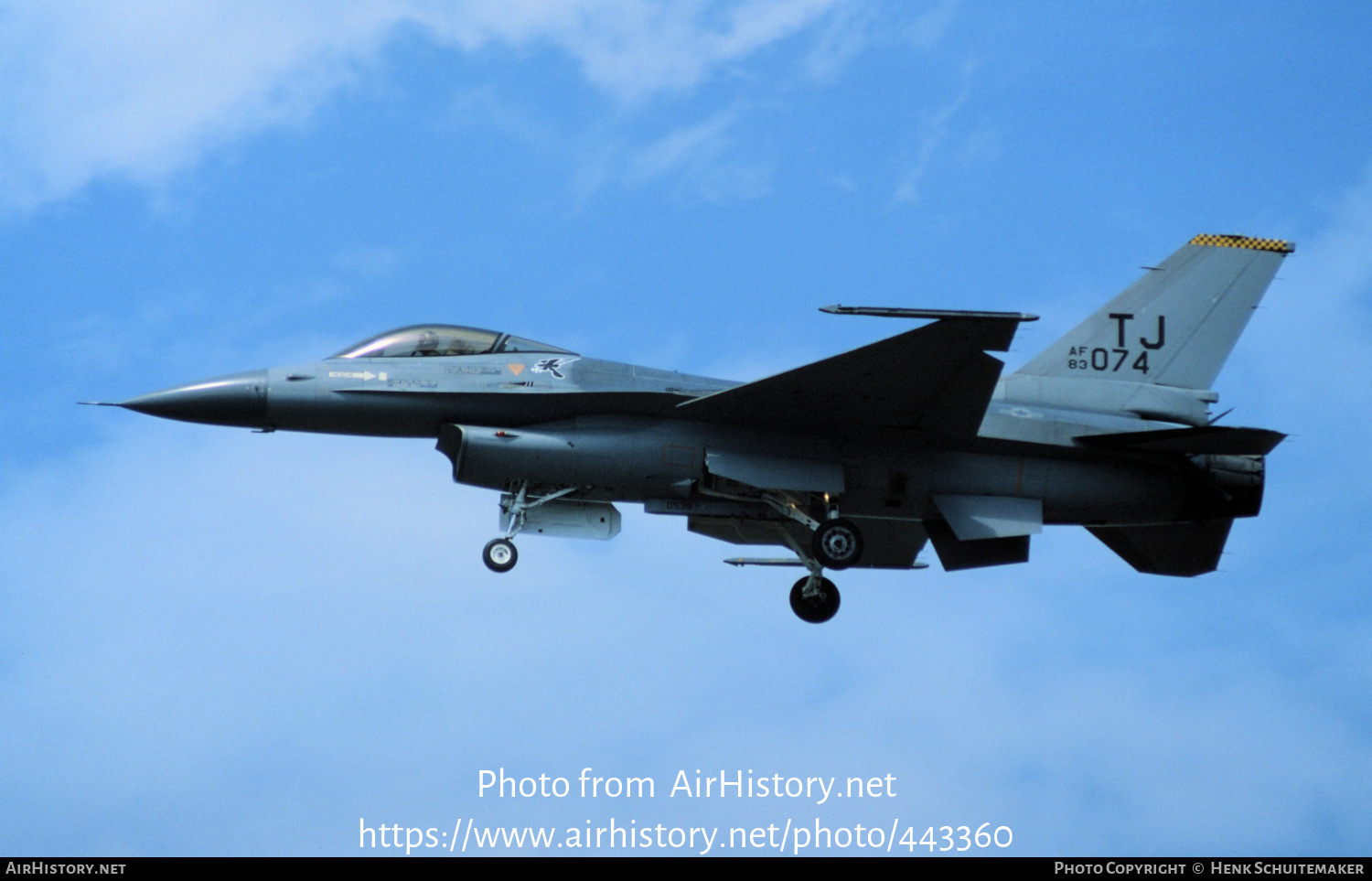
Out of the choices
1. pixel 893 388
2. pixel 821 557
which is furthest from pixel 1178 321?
pixel 821 557

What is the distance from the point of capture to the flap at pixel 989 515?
18984mm

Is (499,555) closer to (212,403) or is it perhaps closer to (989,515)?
(212,403)

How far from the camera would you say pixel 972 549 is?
20125mm

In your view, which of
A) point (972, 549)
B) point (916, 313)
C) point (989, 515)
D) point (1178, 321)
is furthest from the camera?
point (1178, 321)

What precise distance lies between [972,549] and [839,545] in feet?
7.43

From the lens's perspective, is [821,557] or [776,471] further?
[821,557]

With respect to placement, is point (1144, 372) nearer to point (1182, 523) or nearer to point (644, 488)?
point (1182, 523)

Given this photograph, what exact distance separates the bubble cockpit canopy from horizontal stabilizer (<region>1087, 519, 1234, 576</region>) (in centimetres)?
772

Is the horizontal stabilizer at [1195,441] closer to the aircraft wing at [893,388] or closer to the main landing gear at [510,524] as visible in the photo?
the aircraft wing at [893,388]

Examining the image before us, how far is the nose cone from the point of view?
59.1 ft

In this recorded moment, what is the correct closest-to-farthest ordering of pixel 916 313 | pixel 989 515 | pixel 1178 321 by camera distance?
pixel 916 313
pixel 989 515
pixel 1178 321

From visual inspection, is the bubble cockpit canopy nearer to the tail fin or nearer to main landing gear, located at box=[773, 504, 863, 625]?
main landing gear, located at box=[773, 504, 863, 625]

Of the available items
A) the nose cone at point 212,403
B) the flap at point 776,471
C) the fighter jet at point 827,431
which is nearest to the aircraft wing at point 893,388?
the fighter jet at point 827,431

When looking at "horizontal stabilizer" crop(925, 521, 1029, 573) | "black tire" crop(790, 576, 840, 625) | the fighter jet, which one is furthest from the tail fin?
"black tire" crop(790, 576, 840, 625)
